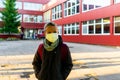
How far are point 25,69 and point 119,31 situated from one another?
1342cm

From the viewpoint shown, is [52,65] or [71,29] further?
[71,29]

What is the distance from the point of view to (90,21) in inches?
1000

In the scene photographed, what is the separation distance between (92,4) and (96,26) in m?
2.85

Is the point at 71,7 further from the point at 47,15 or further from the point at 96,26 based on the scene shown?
the point at 47,15

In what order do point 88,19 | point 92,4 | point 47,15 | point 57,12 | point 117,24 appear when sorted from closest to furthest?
point 117,24, point 92,4, point 88,19, point 57,12, point 47,15

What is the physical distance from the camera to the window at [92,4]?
2232 cm

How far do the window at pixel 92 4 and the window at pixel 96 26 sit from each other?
1457mm

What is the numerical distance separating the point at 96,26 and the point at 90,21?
1.71m

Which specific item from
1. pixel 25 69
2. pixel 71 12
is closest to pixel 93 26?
pixel 71 12

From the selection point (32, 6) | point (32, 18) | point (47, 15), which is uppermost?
point (32, 6)

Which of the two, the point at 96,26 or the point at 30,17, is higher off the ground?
the point at 30,17

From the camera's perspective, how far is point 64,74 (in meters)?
2.72

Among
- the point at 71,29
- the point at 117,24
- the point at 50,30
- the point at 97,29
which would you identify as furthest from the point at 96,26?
the point at 50,30

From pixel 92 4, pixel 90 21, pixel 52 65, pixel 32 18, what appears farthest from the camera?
pixel 32 18
